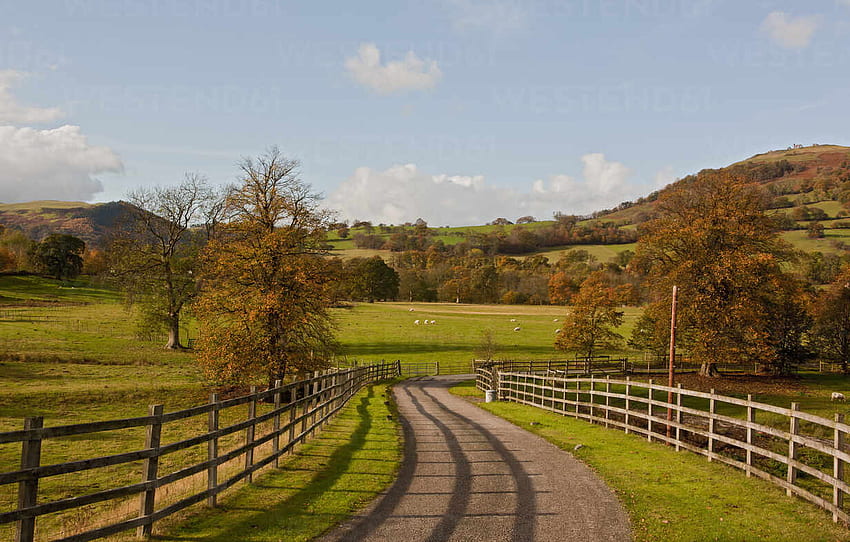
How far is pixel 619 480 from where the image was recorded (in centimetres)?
1034

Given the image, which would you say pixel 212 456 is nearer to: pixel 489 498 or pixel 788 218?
pixel 489 498

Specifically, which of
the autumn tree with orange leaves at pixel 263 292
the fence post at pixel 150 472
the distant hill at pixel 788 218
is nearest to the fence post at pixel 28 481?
the fence post at pixel 150 472

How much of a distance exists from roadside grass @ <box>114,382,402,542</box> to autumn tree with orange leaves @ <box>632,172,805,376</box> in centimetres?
2809

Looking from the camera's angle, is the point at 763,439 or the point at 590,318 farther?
the point at 590,318

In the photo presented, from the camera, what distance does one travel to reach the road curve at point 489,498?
7.25 meters

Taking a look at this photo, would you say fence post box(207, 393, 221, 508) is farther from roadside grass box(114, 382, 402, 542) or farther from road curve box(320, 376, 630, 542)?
road curve box(320, 376, 630, 542)

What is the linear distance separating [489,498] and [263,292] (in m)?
18.6

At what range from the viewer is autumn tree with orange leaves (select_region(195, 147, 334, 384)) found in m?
25.3

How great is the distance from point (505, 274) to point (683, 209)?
87.3m

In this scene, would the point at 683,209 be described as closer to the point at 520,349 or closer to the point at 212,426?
the point at 520,349

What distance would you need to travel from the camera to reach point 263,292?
2559 centimetres

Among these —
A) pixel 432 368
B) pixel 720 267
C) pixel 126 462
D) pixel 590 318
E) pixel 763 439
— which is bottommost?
pixel 432 368

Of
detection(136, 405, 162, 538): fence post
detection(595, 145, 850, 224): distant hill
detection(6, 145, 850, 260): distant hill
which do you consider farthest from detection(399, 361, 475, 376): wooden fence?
detection(595, 145, 850, 224): distant hill

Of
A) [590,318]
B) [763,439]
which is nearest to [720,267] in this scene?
[590,318]
